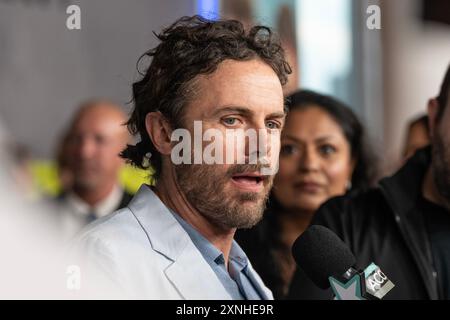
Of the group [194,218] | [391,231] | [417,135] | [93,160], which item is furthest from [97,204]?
[194,218]

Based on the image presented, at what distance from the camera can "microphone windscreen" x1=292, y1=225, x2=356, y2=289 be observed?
56.8 inches

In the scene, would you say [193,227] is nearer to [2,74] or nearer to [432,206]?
[432,206]

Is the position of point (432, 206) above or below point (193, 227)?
below

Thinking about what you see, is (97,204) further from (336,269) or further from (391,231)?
(336,269)

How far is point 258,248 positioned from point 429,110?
498 mm

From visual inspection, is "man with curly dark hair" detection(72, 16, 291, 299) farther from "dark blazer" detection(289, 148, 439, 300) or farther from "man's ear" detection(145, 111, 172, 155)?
"dark blazer" detection(289, 148, 439, 300)

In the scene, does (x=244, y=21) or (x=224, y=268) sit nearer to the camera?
(x=224, y=268)

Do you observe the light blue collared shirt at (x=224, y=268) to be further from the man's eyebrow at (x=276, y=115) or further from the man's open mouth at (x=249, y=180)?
the man's eyebrow at (x=276, y=115)

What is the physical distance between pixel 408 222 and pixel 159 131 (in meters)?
0.75

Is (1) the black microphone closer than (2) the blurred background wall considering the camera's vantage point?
Yes

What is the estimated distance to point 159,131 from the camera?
5.16 feet

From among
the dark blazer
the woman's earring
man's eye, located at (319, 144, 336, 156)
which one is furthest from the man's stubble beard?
the woman's earring

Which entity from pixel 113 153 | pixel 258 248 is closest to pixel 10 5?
pixel 113 153

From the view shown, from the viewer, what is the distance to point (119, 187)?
3.11 m
